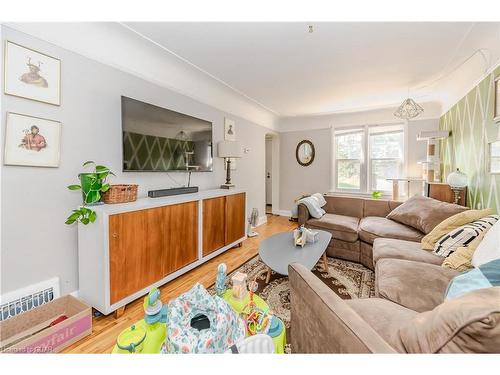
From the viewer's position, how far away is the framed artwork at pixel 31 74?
4.85 ft

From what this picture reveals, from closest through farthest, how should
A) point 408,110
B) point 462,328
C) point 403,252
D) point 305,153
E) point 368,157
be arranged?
point 462,328
point 403,252
point 408,110
point 368,157
point 305,153

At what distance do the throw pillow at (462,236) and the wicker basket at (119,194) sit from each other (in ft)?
8.69

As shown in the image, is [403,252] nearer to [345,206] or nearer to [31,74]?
[345,206]

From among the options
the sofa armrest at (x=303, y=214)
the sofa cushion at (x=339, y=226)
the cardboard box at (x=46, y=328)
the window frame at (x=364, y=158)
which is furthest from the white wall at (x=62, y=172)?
the window frame at (x=364, y=158)

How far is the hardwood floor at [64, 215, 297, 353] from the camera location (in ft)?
4.72

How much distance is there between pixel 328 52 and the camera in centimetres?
231

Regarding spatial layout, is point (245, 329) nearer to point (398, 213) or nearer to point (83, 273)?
point (83, 273)

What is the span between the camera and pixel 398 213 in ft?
9.06

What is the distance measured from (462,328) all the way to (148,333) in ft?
4.02

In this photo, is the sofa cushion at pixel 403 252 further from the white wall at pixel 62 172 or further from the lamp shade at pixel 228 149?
the white wall at pixel 62 172

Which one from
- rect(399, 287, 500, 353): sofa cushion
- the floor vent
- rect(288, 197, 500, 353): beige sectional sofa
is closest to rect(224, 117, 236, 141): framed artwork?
rect(288, 197, 500, 353): beige sectional sofa

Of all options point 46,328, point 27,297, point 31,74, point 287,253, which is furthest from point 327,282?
point 31,74
